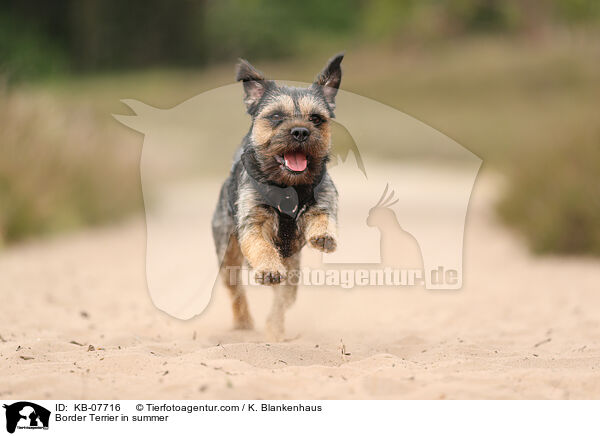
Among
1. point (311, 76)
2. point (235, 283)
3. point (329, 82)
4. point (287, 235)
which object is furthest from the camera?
point (311, 76)

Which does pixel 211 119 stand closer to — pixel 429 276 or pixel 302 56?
pixel 429 276

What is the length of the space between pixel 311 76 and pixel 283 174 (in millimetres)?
30386

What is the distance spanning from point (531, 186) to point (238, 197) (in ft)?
28.3

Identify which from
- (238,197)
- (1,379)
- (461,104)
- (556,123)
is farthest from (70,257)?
(461,104)

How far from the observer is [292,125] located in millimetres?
5305

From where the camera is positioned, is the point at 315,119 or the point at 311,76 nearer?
the point at 315,119

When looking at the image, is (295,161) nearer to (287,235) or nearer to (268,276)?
(287,235)

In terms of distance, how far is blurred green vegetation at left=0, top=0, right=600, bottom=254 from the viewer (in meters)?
12.5

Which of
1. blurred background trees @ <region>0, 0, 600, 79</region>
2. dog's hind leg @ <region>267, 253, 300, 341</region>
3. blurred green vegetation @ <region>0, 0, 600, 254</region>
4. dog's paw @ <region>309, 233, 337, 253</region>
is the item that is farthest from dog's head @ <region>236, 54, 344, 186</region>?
blurred background trees @ <region>0, 0, 600, 79</region>

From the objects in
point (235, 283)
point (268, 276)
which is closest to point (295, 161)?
point (268, 276)

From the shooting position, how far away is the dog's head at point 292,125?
5316 millimetres

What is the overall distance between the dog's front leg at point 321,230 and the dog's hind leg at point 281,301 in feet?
2.47

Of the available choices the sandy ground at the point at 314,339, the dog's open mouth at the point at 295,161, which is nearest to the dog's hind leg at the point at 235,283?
the sandy ground at the point at 314,339

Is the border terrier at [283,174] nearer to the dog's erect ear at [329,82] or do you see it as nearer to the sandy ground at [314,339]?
the dog's erect ear at [329,82]
